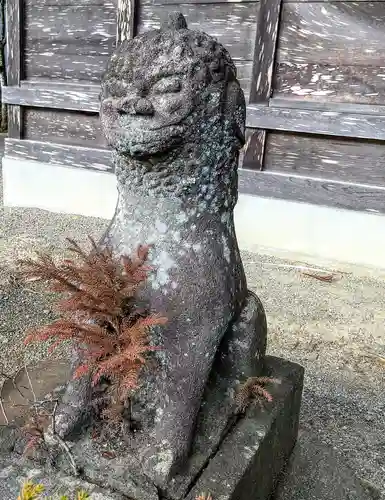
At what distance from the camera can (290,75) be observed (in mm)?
3820

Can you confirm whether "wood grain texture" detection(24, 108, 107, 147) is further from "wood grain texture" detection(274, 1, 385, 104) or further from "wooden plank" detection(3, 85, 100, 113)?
"wood grain texture" detection(274, 1, 385, 104)

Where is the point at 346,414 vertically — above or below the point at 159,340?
below

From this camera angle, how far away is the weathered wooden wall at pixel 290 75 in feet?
11.9

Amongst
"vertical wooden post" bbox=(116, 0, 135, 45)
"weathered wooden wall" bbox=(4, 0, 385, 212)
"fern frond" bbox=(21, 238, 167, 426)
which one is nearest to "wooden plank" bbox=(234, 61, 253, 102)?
"weathered wooden wall" bbox=(4, 0, 385, 212)

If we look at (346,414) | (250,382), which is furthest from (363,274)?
(250,382)

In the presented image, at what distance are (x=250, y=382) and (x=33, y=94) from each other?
4194mm

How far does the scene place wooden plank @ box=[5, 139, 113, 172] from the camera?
15.2 ft

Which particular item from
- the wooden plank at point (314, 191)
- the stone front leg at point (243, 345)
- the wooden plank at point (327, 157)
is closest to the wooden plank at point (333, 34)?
the wooden plank at point (327, 157)

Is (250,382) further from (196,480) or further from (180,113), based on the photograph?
(180,113)

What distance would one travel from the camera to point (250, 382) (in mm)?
1277

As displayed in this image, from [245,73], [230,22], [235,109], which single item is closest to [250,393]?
[235,109]

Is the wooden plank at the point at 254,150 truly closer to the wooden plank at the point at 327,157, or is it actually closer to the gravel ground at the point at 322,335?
the wooden plank at the point at 327,157

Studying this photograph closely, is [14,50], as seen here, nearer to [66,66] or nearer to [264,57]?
[66,66]

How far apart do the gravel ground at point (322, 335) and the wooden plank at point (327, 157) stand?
2.47ft
